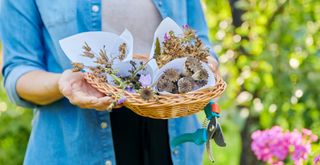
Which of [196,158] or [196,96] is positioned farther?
[196,158]

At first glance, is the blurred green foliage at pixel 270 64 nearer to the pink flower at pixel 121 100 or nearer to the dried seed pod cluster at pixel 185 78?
the dried seed pod cluster at pixel 185 78

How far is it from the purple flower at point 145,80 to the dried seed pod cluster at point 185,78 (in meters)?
0.02

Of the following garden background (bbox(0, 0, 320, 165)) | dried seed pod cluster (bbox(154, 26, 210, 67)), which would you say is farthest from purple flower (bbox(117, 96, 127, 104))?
garden background (bbox(0, 0, 320, 165))

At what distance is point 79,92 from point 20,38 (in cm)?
29

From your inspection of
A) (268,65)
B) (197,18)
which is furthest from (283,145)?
(268,65)

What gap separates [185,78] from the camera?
5.06 feet

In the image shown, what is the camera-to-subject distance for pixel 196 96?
152 cm

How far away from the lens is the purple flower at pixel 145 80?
154cm

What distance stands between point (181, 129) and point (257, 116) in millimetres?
1184

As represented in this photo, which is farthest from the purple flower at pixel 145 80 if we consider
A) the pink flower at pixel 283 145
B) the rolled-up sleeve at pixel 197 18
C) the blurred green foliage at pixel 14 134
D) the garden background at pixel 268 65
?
the blurred green foliage at pixel 14 134

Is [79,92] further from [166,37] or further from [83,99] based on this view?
[166,37]

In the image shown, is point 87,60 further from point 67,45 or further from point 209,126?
point 209,126

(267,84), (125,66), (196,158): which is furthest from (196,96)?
(267,84)

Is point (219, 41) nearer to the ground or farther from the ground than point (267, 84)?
farther from the ground
